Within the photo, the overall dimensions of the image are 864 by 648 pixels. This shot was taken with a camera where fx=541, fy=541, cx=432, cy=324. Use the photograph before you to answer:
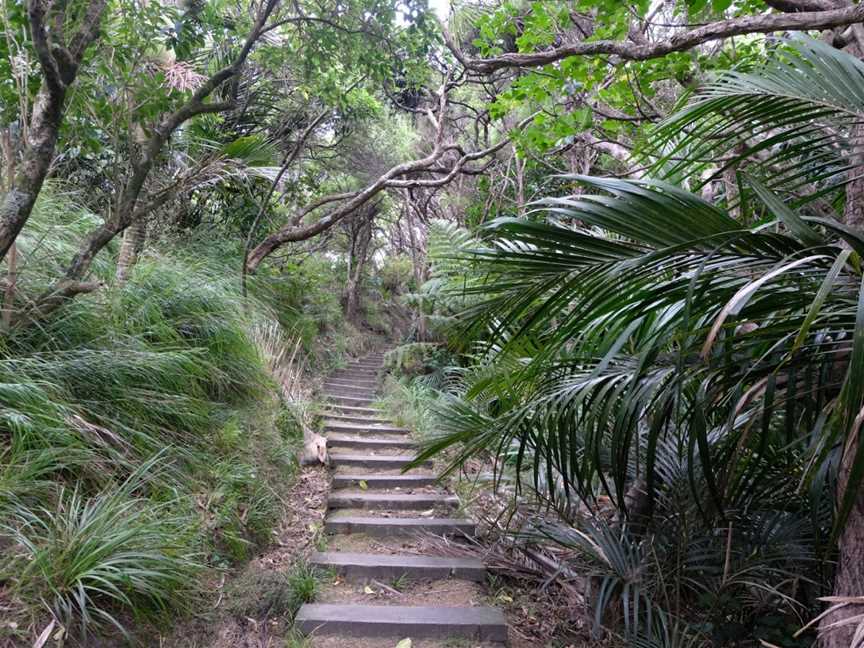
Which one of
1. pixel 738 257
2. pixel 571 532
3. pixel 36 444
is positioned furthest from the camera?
pixel 571 532

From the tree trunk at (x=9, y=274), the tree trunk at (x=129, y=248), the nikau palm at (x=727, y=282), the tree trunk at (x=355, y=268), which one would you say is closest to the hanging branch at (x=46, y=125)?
the tree trunk at (x=9, y=274)

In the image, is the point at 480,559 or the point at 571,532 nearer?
the point at 571,532

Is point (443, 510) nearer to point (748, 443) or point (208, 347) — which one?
point (208, 347)

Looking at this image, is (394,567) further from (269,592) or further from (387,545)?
(269,592)

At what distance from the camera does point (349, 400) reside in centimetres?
793

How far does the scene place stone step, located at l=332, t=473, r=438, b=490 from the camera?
15.9 ft

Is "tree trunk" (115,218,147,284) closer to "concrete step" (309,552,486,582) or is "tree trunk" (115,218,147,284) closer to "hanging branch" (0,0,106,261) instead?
→ "hanging branch" (0,0,106,261)

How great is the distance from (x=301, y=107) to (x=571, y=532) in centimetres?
652

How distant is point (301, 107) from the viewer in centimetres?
729

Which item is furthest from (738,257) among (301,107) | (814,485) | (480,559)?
(301,107)

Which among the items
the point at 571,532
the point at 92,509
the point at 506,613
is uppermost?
the point at 92,509

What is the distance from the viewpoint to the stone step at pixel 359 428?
6.25m

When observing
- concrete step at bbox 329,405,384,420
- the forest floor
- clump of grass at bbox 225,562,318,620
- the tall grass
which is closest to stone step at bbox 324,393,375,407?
concrete step at bbox 329,405,384,420

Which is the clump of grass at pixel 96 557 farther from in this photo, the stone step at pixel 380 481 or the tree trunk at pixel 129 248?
the stone step at pixel 380 481
